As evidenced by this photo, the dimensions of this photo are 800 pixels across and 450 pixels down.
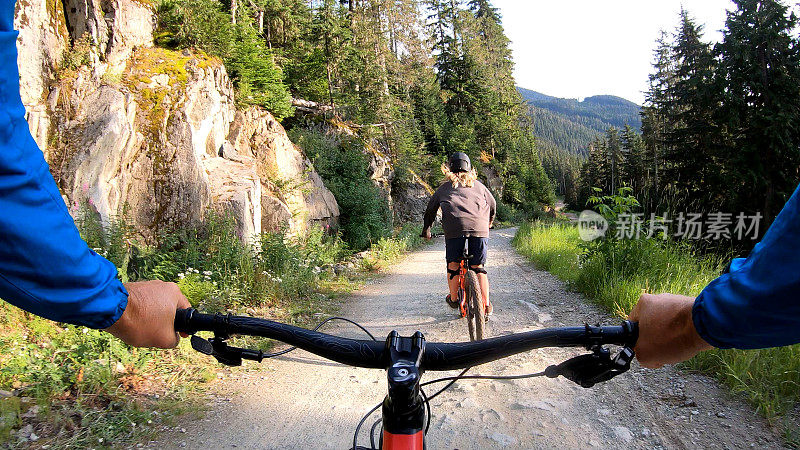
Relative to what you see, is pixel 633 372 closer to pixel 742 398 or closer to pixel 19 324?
pixel 742 398

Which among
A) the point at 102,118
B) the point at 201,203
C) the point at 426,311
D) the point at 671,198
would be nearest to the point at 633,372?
the point at 426,311

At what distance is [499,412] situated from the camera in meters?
3.62

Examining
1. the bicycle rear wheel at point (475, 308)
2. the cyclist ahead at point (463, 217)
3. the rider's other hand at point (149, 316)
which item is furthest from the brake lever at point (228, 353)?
the cyclist ahead at point (463, 217)

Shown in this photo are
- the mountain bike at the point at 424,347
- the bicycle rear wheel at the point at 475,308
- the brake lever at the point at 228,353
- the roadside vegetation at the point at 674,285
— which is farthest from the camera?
the bicycle rear wheel at the point at 475,308

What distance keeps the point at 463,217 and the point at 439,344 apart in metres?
4.35

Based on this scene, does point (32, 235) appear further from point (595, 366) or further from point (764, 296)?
point (595, 366)

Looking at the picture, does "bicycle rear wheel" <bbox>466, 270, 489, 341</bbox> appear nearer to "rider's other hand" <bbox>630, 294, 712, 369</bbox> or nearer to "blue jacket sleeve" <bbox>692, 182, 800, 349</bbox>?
"rider's other hand" <bbox>630, 294, 712, 369</bbox>

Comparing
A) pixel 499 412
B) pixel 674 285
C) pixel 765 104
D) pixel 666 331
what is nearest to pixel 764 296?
pixel 666 331

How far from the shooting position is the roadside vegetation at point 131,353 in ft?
10.4

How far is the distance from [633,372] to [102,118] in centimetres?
838

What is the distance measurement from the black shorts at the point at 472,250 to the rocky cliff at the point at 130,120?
4225 millimetres

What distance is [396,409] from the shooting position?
1.12 m

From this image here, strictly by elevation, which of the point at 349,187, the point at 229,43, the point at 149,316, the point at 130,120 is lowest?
the point at 349,187

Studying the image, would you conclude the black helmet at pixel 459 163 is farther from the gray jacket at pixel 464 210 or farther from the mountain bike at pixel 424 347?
the mountain bike at pixel 424 347
